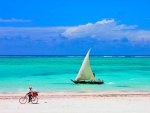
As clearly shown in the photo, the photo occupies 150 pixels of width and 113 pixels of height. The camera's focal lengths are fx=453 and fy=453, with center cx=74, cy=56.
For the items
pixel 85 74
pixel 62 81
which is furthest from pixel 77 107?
pixel 62 81

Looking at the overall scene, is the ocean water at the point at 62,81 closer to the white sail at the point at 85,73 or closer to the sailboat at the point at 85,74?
the sailboat at the point at 85,74

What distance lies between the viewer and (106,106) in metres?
27.4

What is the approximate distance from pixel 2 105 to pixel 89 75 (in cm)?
2687

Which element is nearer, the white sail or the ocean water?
the ocean water

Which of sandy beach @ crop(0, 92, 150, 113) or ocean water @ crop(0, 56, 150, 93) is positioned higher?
ocean water @ crop(0, 56, 150, 93)

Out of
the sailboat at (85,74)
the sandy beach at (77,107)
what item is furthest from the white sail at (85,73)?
the sandy beach at (77,107)

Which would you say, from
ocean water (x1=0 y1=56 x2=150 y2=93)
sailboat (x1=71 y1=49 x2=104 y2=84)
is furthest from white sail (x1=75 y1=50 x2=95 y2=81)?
ocean water (x1=0 y1=56 x2=150 y2=93)

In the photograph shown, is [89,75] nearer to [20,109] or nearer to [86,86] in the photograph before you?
[86,86]

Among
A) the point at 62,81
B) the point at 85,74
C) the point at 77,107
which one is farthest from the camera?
the point at 62,81

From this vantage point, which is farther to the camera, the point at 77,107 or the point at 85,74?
the point at 85,74

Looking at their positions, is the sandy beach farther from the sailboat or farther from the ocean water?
the sailboat

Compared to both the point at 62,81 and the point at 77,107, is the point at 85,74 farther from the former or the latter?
the point at 77,107

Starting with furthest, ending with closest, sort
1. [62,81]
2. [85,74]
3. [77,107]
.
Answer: [62,81]
[85,74]
[77,107]

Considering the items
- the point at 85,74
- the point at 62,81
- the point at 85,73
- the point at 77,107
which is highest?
the point at 62,81
